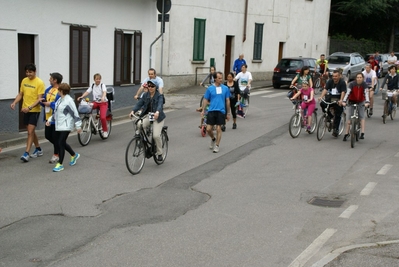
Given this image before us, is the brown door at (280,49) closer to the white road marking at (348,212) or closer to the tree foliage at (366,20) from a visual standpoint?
the tree foliage at (366,20)

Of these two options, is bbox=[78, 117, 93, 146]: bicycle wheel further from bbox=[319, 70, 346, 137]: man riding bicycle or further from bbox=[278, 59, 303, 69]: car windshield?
bbox=[278, 59, 303, 69]: car windshield

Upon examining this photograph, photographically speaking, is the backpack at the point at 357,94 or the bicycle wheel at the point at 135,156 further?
the backpack at the point at 357,94

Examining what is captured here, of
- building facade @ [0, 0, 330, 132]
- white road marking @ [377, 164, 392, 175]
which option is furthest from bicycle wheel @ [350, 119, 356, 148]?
building facade @ [0, 0, 330, 132]

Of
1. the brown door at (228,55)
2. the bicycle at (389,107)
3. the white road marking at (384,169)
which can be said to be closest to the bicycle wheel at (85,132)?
the white road marking at (384,169)

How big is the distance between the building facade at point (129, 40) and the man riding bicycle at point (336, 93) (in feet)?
20.7

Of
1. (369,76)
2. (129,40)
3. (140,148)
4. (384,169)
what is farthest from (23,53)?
(369,76)

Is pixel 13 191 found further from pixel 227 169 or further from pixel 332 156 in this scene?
pixel 332 156

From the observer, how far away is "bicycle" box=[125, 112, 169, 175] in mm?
10414

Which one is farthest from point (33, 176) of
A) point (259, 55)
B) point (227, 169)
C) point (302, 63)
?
point (259, 55)

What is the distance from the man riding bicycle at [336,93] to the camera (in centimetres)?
1437

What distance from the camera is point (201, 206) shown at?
870 centimetres

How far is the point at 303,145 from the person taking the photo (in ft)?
46.3

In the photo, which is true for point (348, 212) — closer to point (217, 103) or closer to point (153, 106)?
point (153, 106)

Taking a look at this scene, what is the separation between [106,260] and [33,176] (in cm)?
433
